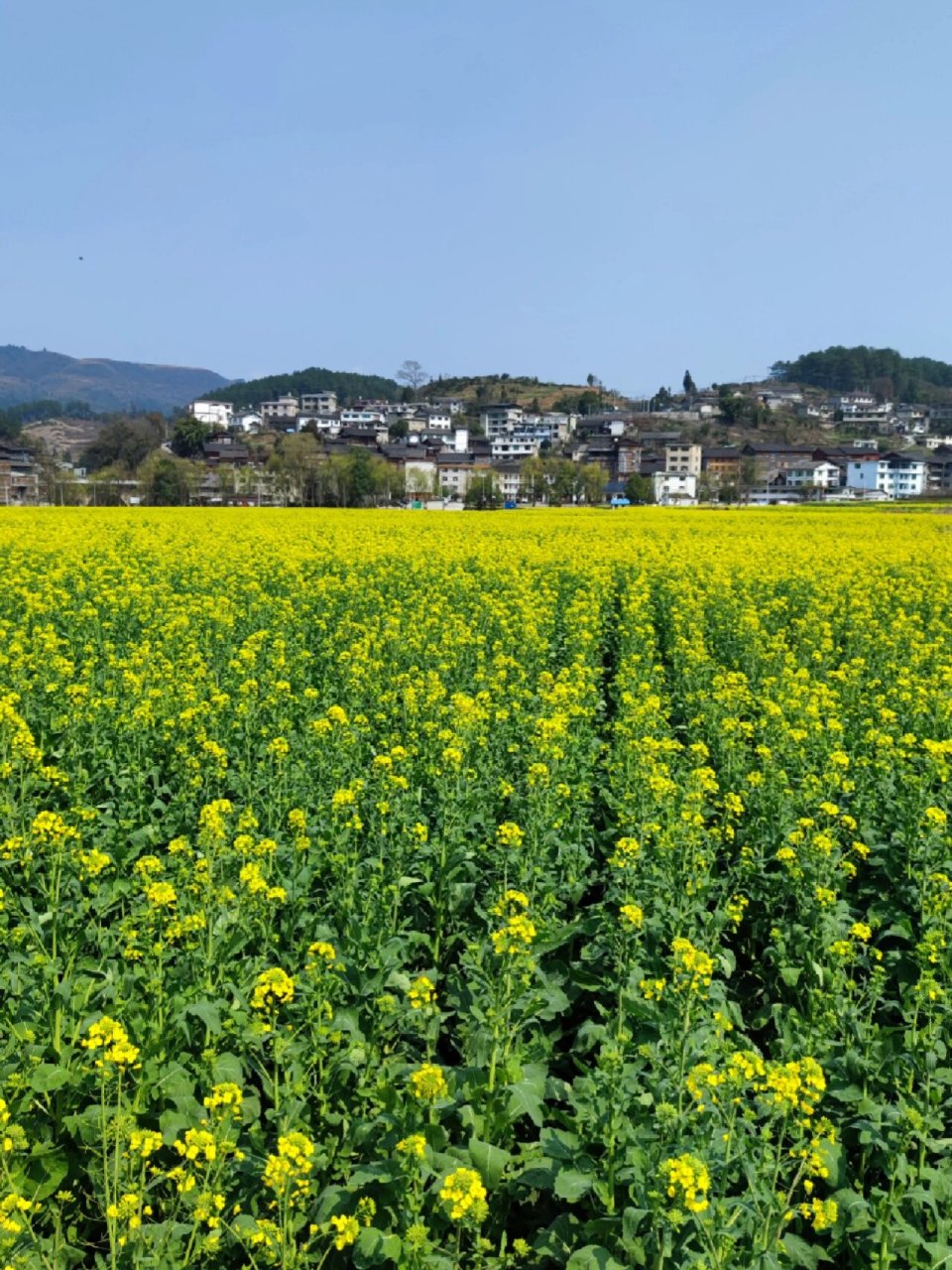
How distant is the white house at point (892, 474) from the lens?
13638 cm

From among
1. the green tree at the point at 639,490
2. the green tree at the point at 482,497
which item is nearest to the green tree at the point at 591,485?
the green tree at the point at 639,490

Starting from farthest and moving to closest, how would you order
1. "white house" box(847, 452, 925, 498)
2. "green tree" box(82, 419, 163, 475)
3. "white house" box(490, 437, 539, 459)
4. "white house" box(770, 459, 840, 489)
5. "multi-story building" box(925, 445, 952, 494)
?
"white house" box(490, 437, 539, 459), "multi-story building" box(925, 445, 952, 494), "white house" box(847, 452, 925, 498), "white house" box(770, 459, 840, 489), "green tree" box(82, 419, 163, 475)

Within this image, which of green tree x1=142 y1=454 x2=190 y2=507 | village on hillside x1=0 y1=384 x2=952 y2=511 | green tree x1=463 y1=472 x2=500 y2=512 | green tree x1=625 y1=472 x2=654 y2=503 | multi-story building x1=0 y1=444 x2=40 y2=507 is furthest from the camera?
green tree x1=625 y1=472 x2=654 y2=503

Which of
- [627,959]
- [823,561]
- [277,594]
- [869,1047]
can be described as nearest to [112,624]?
[277,594]

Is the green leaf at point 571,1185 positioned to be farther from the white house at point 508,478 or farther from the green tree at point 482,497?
the white house at point 508,478

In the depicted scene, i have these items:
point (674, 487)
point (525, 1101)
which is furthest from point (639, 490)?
point (525, 1101)

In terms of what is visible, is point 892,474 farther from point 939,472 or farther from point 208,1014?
point 208,1014

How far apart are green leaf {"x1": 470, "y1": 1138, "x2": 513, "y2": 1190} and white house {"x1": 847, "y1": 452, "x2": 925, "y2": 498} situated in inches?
5644

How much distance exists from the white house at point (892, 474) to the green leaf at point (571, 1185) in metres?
143

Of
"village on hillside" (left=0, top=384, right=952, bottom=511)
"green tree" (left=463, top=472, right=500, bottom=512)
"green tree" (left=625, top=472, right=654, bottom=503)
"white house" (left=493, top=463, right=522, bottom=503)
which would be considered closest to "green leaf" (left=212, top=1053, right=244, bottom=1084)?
"village on hillside" (left=0, top=384, right=952, bottom=511)

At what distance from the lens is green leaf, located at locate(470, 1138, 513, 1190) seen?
3877mm

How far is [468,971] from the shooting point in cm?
521

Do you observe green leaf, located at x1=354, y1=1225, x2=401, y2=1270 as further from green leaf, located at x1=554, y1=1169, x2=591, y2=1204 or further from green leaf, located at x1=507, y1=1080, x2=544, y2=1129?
green leaf, located at x1=507, y1=1080, x2=544, y2=1129

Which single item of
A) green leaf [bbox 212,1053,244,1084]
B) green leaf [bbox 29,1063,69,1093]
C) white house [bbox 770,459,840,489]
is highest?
white house [bbox 770,459,840,489]
